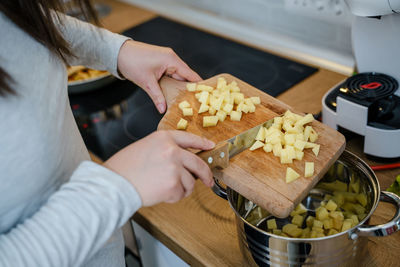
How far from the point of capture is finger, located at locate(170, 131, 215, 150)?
2.09ft

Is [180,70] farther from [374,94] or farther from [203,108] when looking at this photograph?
[374,94]

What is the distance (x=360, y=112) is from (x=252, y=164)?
0.92ft

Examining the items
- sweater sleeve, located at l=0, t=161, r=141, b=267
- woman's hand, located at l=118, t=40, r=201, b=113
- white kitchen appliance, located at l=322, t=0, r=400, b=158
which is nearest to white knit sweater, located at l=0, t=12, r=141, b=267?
sweater sleeve, located at l=0, t=161, r=141, b=267

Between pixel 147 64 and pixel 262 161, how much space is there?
1.18ft

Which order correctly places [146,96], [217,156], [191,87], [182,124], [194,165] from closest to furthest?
[194,165]
[217,156]
[182,124]
[191,87]
[146,96]

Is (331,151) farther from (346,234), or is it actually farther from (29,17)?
(29,17)

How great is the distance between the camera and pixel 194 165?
61 centimetres

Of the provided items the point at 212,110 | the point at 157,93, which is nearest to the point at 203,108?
the point at 212,110

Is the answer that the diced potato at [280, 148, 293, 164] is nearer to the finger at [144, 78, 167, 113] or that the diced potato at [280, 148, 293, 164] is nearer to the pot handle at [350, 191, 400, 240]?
the pot handle at [350, 191, 400, 240]

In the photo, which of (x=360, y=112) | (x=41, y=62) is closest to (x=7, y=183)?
(x=41, y=62)

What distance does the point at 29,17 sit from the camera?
25.3 inches

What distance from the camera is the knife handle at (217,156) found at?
0.71 meters

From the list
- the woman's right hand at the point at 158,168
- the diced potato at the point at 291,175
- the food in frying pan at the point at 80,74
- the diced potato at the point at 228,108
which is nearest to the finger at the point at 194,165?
the woman's right hand at the point at 158,168

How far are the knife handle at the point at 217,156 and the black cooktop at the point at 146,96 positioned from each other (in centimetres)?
40
